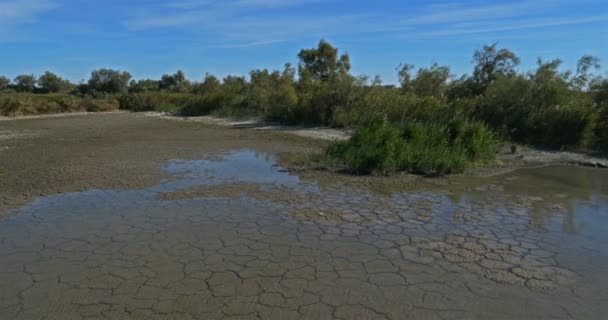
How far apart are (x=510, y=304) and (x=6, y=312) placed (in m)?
5.13

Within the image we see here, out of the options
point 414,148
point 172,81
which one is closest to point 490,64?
point 414,148

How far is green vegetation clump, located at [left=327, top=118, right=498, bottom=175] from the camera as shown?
12664 mm

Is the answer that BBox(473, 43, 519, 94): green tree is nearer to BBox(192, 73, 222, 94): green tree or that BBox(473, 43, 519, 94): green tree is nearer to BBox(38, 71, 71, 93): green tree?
BBox(192, 73, 222, 94): green tree

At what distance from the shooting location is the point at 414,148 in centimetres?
1331

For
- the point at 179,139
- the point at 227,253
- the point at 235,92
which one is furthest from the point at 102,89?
the point at 227,253

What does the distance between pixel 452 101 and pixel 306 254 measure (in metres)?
18.7

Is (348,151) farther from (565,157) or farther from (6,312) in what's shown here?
(6,312)

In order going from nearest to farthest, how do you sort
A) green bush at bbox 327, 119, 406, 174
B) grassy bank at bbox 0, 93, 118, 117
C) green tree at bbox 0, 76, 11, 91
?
green bush at bbox 327, 119, 406, 174
grassy bank at bbox 0, 93, 118, 117
green tree at bbox 0, 76, 11, 91

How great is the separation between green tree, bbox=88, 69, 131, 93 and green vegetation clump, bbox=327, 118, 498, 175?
76.4 meters

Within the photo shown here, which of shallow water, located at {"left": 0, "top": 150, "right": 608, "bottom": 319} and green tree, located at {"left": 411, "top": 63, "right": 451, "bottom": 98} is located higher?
green tree, located at {"left": 411, "top": 63, "right": 451, "bottom": 98}

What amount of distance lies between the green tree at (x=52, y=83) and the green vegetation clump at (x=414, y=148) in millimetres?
86106

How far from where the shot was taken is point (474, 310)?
469cm

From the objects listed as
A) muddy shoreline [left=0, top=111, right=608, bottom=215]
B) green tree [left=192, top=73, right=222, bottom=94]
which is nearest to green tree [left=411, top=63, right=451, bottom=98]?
muddy shoreline [left=0, top=111, right=608, bottom=215]

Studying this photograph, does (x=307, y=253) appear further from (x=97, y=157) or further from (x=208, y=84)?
(x=208, y=84)
